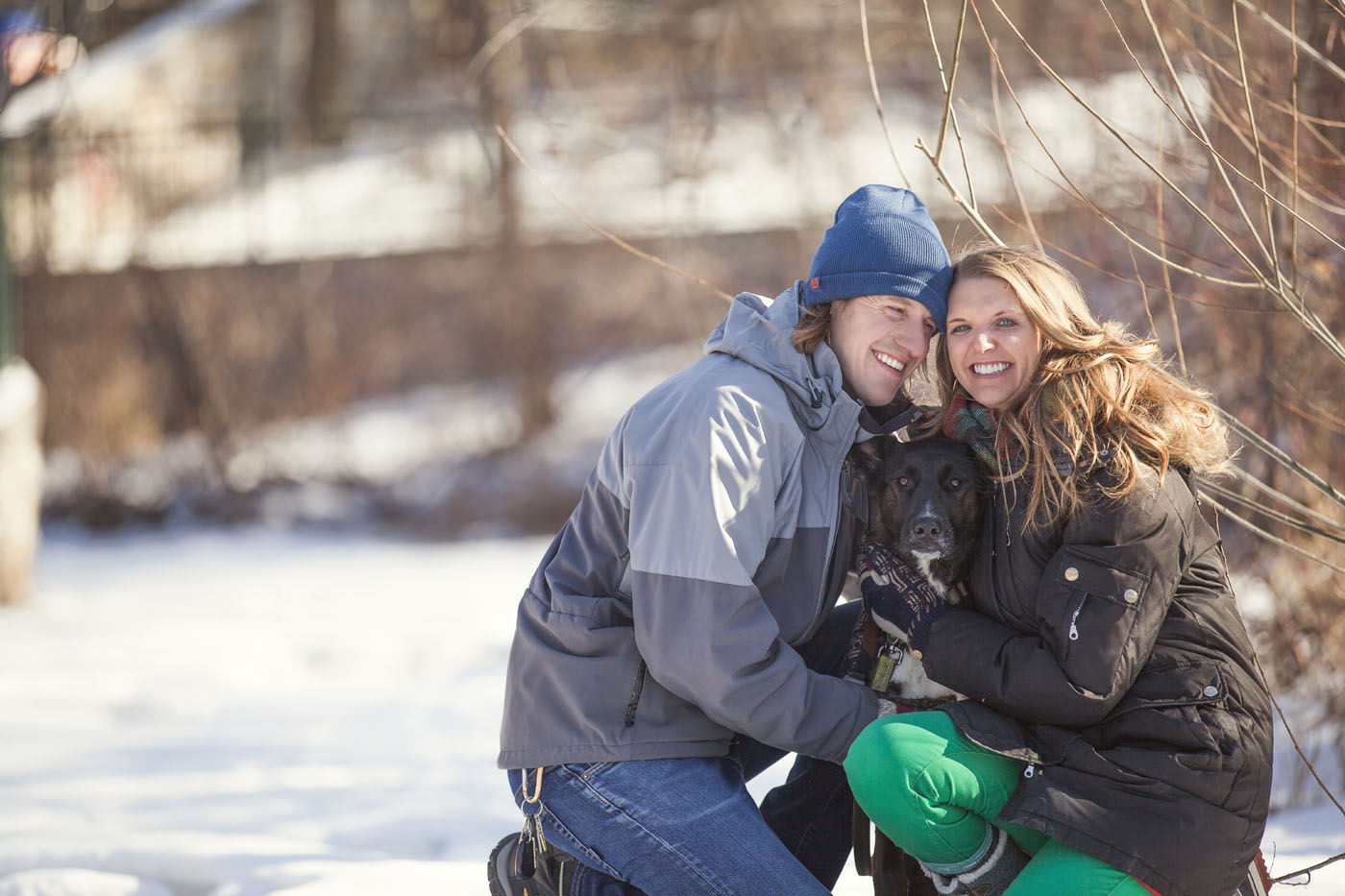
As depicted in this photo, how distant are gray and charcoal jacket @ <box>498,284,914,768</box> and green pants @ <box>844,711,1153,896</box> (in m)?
0.21

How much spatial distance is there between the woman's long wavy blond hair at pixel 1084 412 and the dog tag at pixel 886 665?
49cm

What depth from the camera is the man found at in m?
2.55

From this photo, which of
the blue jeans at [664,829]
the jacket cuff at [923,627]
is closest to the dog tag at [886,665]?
the jacket cuff at [923,627]

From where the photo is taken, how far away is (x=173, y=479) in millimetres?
10070

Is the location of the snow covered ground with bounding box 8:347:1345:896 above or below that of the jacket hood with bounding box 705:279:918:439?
below

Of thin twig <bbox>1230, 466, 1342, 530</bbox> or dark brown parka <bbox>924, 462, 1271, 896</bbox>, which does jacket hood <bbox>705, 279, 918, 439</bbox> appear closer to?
dark brown parka <bbox>924, 462, 1271, 896</bbox>

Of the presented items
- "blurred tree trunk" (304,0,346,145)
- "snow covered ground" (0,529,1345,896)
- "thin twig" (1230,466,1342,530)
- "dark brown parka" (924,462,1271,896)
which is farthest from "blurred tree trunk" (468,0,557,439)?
"dark brown parka" (924,462,1271,896)

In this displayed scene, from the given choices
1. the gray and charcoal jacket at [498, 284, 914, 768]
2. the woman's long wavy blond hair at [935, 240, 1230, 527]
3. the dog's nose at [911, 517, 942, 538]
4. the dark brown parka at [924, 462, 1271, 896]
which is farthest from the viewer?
the dog's nose at [911, 517, 942, 538]

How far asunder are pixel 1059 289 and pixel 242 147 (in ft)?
34.0

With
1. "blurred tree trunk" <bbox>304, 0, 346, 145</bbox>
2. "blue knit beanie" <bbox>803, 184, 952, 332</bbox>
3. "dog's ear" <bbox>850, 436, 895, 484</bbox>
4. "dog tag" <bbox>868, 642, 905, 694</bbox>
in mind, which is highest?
"blurred tree trunk" <bbox>304, 0, 346, 145</bbox>

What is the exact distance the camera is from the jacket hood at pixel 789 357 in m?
2.74

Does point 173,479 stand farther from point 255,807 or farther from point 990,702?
point 990,702

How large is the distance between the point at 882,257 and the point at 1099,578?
89cm

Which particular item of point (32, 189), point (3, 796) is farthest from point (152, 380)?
point (3, 796)
